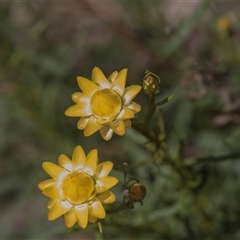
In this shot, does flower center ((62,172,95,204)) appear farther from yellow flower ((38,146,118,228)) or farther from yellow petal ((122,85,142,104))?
yellow petal ((122,85,142,104))

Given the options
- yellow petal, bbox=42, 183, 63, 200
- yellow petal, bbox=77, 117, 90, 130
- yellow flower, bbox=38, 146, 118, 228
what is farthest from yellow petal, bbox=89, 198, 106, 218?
yellow petal, bbox=77, 117, 90, 130

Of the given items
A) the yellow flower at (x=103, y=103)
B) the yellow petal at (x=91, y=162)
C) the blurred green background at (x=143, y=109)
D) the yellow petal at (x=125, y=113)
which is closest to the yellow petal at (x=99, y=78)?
the yellow flower at (x=103, y=103)

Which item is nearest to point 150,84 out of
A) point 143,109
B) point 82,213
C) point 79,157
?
point 79,157

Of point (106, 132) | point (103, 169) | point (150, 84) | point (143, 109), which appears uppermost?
point (150, 84)

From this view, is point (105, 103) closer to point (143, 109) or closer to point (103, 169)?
point (103, 169)

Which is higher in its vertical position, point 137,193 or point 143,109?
point 137,193

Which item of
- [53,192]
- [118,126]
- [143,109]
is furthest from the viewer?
[143,109]

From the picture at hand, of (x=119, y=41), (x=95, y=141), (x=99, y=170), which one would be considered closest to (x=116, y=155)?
(x=95, y=141)
